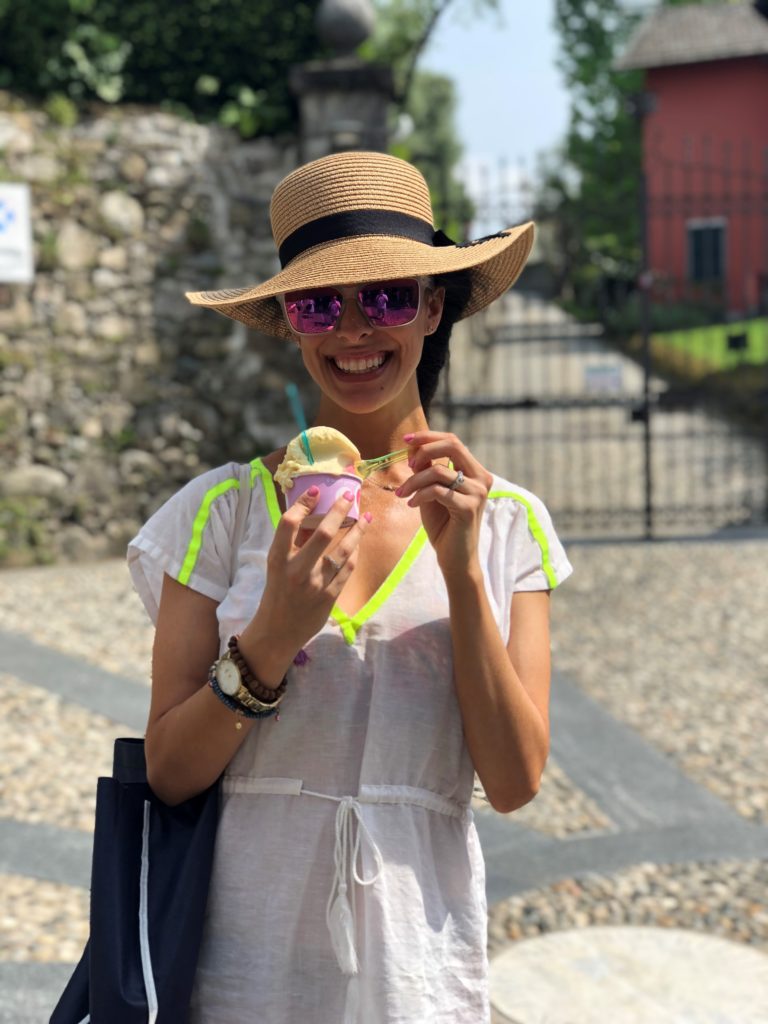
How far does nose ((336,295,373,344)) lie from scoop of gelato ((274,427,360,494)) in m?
0.15

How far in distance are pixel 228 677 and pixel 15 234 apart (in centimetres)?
741

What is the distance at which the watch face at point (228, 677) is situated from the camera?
4.58ft

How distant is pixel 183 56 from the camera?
9055 mm

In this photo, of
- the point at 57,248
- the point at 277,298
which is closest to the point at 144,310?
the point at 57,248

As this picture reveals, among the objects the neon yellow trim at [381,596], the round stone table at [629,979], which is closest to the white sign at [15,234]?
the round stone table at [629,979]

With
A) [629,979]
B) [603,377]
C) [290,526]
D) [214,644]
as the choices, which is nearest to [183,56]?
[603,377]

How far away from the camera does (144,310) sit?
28.5 ft

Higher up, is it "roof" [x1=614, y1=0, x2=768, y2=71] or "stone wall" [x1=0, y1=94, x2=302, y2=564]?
"roof" [x1=614, y1=0, x2=768, y2=71]

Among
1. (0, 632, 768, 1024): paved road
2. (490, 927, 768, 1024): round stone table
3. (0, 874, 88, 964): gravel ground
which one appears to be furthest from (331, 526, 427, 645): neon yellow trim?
(0, 874, 88, 964): gravel ground

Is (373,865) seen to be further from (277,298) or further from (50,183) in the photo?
(50,183)

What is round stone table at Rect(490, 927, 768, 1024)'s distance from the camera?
2.70m

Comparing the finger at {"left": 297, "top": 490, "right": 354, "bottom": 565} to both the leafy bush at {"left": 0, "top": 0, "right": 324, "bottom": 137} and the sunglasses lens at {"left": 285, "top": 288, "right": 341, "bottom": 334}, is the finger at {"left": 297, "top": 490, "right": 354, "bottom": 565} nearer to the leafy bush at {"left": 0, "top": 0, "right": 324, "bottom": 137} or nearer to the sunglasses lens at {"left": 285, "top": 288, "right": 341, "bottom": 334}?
the sunglasses lens at {"left": 285, "top": 288, "right": 341, "bottom": 334}

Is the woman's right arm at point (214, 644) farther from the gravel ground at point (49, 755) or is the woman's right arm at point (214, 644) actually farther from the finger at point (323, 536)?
the gravel ground at point (49, 755)

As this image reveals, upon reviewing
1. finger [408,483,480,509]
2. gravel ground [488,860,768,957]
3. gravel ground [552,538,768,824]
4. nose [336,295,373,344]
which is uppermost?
nose [336,295,373,344]
